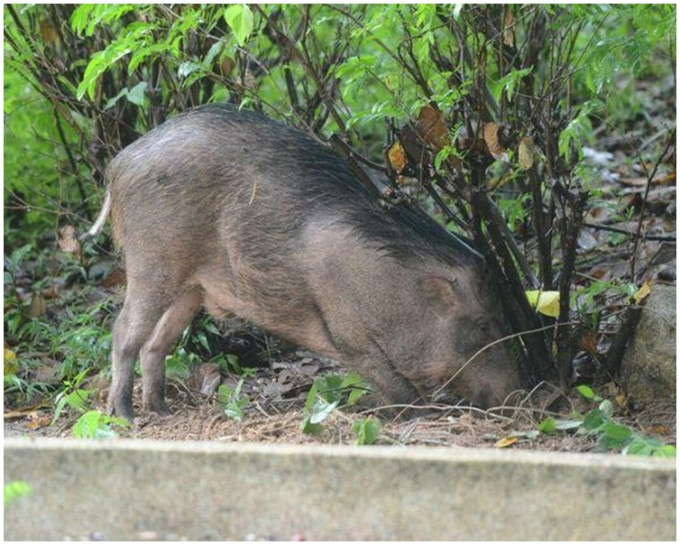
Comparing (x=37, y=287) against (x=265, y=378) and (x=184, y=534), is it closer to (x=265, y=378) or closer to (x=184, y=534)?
(x=265, y=378)

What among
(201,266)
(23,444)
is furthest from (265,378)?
(23,444)

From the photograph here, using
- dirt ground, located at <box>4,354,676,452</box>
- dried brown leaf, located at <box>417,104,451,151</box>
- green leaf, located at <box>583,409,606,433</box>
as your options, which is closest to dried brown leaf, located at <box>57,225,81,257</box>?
dirt ground, located at <box>4,354,676,452</box>

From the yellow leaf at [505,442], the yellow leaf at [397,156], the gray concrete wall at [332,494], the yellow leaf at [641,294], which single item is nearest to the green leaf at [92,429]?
the gray concrete wall at [332,494]

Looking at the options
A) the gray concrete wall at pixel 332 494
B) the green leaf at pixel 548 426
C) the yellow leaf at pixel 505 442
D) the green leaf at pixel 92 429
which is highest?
the gray concrete wall at pixel 332 494

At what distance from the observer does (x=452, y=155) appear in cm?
488

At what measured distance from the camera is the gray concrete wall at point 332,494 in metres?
3.10

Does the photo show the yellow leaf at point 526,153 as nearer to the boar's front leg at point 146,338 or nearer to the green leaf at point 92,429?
the boar's front leg at point 146,338

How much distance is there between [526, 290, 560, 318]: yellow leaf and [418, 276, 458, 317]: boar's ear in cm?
36

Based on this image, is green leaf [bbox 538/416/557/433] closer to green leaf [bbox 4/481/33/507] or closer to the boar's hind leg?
the boar's hind leg

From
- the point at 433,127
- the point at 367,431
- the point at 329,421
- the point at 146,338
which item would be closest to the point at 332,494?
the point at 367,431

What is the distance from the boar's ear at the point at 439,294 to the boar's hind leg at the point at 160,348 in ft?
3.50

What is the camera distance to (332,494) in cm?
315

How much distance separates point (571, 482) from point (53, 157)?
506cm

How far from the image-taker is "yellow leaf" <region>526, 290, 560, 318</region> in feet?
17.2
